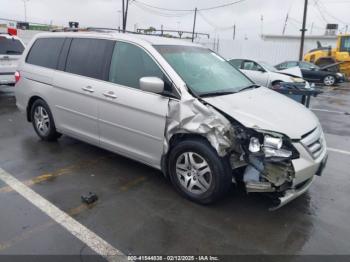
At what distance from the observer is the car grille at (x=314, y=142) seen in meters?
3.48

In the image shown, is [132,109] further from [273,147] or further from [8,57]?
[8,57]

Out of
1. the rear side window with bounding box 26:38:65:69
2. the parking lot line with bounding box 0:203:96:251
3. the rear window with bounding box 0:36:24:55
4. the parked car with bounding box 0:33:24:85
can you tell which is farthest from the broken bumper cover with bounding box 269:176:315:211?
the rear window with bounding box 0:36:24:55

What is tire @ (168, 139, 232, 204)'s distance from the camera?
351 cm

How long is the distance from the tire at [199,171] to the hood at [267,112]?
0.46 meters

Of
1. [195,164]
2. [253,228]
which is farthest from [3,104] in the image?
[253,228]

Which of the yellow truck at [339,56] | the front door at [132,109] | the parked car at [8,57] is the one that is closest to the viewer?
the front door at [132,109]

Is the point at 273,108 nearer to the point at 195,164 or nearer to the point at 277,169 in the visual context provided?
the point at 277,169

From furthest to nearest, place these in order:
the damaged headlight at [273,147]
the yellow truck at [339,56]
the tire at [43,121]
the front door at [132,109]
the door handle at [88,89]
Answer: the yellow truck at [339,56] → the tire at [43,121] → the door handle at [88,89] → the front door at [132,109] → the damaged headlight at [273,147]

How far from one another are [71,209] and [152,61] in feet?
6.39

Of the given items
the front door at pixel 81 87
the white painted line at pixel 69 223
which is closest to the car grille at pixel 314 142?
the white painted line at pixel 69 223

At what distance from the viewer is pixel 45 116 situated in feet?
18.4

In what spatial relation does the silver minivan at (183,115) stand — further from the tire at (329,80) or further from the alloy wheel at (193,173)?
the tire at (329,80)

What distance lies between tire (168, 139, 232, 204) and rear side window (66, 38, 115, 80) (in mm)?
1566

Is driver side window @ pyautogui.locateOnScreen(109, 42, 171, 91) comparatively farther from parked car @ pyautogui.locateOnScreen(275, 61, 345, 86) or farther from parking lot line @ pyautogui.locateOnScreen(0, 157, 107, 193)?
parked car @ pyautogui.locateOnScreen(275, 61, 345, 86)
